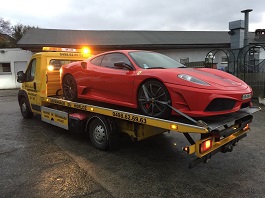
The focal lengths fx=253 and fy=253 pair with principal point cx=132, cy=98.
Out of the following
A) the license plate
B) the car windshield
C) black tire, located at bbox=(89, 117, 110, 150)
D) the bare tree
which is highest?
the bare tree

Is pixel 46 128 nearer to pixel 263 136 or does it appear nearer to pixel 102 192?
pixel 102 192

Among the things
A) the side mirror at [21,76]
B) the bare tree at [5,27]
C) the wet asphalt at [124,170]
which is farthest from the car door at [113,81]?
the bare tree at [5,27]

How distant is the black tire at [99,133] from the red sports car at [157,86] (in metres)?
0.50

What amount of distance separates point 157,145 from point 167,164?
1.12m

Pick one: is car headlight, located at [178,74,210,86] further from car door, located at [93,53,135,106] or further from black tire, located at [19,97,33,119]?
black tire, located at [19,97,33,119]

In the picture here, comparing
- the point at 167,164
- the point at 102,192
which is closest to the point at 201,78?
the point at 167,164

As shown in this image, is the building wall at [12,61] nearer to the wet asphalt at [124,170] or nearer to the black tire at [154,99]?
the wet asphalt at [124,170]

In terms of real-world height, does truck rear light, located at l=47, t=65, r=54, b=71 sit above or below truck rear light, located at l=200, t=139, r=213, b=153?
above

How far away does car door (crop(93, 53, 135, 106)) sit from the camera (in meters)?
4.48

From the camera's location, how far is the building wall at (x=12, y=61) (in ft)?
61.9

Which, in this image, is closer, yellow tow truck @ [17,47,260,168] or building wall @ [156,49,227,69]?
yellow tow truck @ [17,47,260,168]

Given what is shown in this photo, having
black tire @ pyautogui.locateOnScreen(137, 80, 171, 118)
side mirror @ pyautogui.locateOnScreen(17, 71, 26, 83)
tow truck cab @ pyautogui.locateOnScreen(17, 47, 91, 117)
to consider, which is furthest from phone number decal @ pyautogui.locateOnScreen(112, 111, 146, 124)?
side mirror @ pyautogui.locateOnScreen(17, 71, 26, 83)

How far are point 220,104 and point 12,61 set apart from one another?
18589 millimetres

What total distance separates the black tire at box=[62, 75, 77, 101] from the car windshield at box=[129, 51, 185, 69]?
69.0 inches
